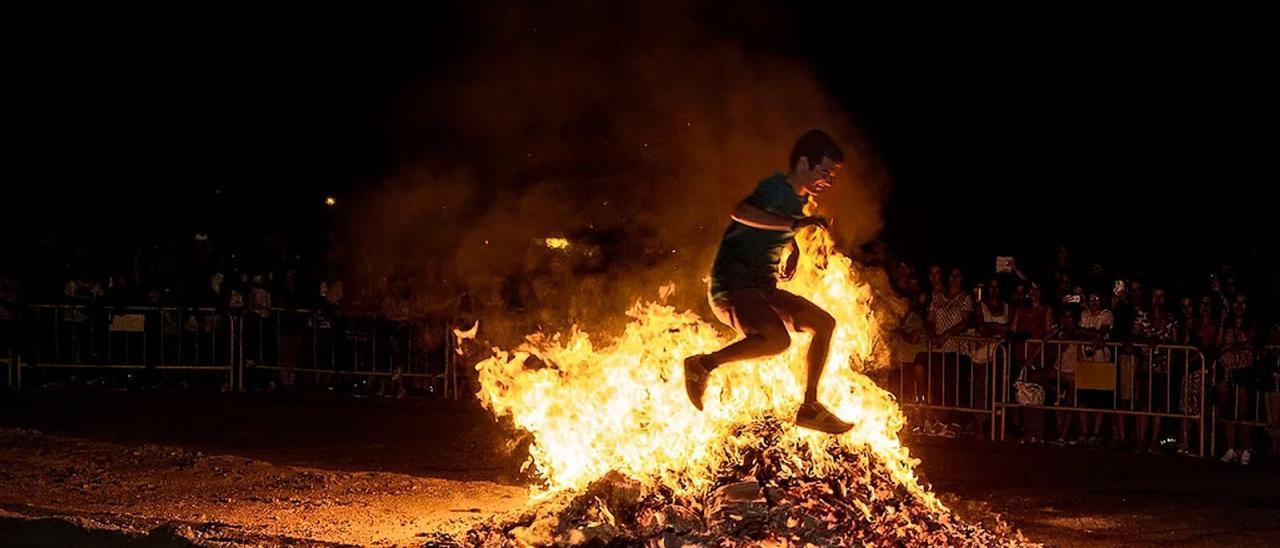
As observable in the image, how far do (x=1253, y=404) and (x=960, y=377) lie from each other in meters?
2.59

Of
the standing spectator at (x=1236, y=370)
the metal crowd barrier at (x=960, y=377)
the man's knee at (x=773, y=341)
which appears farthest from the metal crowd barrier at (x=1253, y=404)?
the man's knee at (x=773, y=341)

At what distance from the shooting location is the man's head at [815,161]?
6883 millimetres

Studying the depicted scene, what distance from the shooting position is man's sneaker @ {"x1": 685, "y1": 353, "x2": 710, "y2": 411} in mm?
7172

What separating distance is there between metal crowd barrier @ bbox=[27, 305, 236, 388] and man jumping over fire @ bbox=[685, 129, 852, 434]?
33.8 ft

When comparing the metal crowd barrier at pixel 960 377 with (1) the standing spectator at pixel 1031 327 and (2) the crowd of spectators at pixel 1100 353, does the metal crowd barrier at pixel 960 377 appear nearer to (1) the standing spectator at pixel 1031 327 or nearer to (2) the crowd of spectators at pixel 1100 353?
(2) the crowd of spectators at pixel 1100 353

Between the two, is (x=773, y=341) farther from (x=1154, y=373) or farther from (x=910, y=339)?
(x=1154, y=373)

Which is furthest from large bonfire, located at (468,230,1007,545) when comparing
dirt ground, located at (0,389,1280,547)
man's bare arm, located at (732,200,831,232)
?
man's bare arm, located at (732,200,831,232)

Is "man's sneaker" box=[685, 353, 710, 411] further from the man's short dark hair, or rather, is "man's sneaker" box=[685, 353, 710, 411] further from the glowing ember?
the glowing ember

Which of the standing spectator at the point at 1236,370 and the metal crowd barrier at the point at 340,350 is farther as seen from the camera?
the metal crowd barrier at the point at 340,350

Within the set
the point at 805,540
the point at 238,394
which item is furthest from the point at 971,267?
the point at 805,540

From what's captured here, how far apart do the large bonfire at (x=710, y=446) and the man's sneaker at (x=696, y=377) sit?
0.40 meters

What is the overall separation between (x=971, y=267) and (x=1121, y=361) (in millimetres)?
6337

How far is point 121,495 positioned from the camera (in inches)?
360

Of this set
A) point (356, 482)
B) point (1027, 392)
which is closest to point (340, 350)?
point (356, 482)
